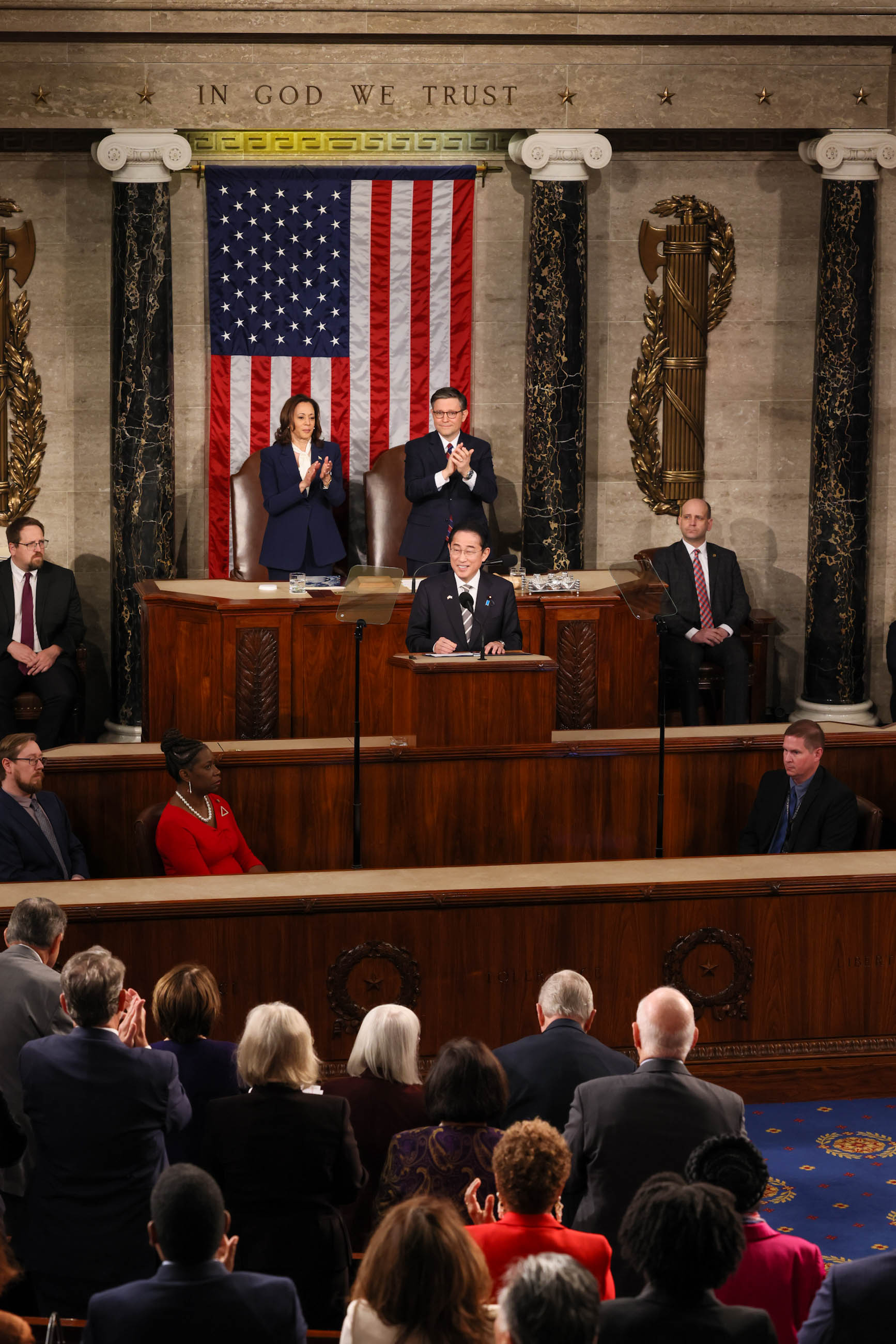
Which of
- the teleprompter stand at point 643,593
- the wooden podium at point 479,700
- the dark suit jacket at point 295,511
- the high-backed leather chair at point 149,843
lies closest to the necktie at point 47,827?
the high-backed leather chair at point 149,843

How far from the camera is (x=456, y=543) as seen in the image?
813cm

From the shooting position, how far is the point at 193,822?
21.9 feet

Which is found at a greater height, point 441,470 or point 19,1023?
point 441,470

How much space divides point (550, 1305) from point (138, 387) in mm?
8861

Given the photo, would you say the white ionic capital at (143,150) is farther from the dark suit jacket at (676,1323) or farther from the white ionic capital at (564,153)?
the dark suit jacket at (676,1323)

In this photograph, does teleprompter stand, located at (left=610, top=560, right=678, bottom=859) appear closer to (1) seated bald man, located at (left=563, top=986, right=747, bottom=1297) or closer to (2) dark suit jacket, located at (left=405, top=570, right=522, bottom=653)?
(2) dark suit jacket, located at (left=405, top=570, right=522, bottom=653)

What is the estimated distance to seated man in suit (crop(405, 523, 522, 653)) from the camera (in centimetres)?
827

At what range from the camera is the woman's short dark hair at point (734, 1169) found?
3.04 meters

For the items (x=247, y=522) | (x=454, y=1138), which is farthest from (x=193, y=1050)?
(x=247, y=522)

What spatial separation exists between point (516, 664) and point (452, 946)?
181 cm

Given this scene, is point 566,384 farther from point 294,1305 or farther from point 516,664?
point 294,1305

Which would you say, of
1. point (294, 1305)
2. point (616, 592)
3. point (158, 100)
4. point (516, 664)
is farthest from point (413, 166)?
point (294, 1305)

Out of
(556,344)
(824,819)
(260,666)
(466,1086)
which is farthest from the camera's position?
(556,344)

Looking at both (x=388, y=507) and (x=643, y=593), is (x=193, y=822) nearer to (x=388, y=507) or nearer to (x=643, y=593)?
(x=643, y=593)
